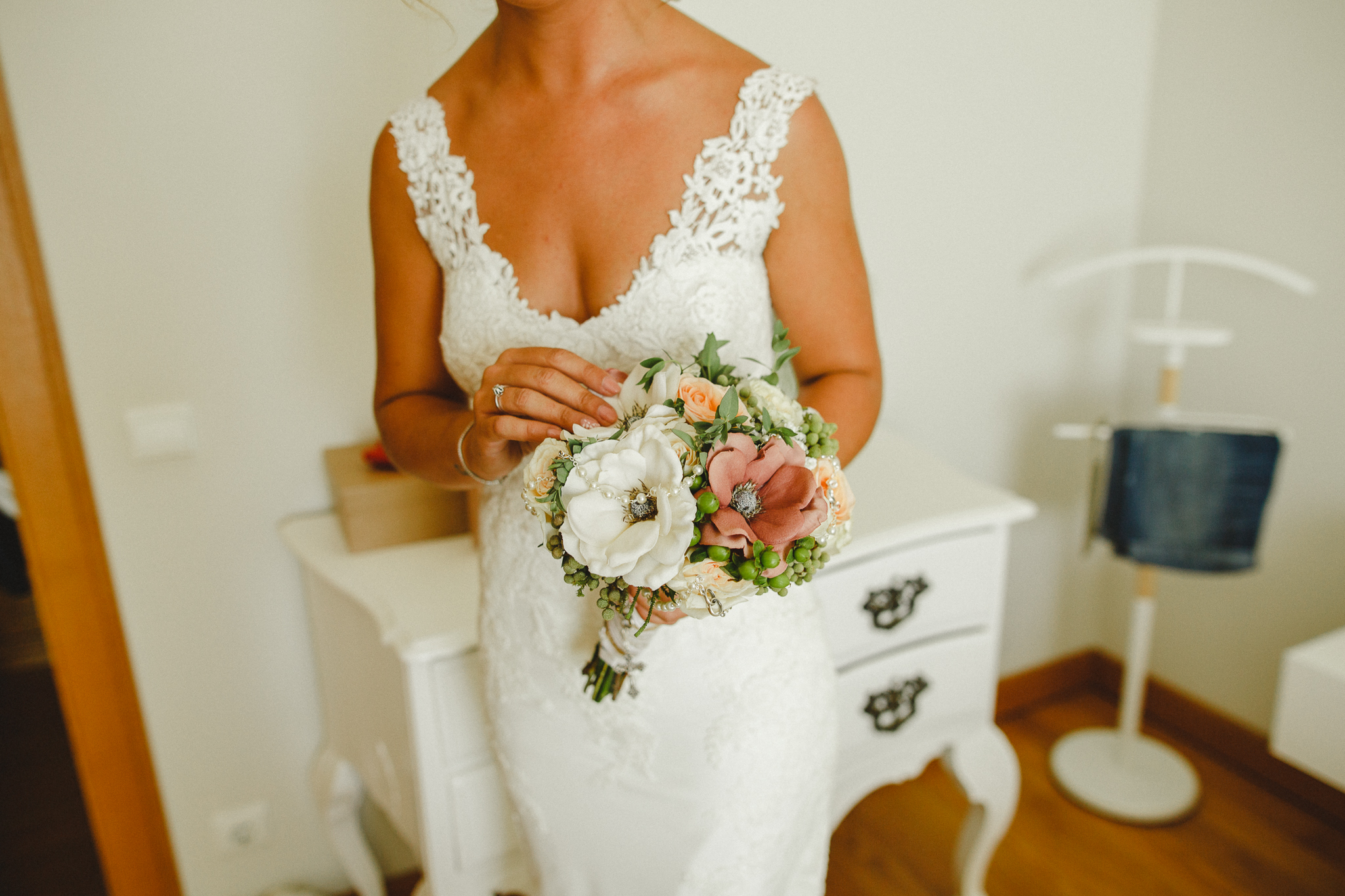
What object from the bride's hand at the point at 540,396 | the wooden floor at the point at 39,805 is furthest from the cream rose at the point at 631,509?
the wooden floor at the point at 39,805

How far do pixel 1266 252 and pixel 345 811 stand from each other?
7.54 feet

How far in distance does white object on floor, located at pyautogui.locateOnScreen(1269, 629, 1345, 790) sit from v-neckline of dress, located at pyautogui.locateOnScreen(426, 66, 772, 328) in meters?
1.16

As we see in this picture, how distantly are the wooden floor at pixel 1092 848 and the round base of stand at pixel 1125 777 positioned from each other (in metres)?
0.03

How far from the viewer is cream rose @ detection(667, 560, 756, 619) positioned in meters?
0.65

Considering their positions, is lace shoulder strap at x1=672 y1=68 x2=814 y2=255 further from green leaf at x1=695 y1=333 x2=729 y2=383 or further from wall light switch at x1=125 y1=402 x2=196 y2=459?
wall light switch at x1=125 y1=402 x2=196 y2=459

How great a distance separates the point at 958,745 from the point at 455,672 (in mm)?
981

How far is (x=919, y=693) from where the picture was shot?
1551 mm

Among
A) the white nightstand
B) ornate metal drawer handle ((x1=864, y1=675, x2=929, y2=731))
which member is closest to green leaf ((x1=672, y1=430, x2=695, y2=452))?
the white nightstand

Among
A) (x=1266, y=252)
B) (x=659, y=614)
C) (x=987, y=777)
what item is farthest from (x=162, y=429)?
(x=1266, y=252)

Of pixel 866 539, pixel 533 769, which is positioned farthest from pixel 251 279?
pixel 866 539

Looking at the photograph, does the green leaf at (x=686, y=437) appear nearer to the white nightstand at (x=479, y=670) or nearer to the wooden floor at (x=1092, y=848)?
the white nightstand at (x=479, y=670)

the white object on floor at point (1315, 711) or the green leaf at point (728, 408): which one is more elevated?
the green leaf at point (728, 408)

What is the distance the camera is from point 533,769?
1.05 metres

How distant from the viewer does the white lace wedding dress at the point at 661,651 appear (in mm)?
915
